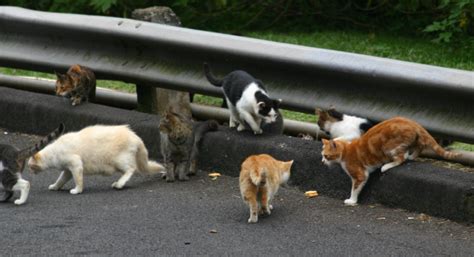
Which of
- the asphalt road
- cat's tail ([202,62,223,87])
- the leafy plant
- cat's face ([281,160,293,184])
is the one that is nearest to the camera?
the asphalt road

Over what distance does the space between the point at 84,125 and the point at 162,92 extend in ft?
2.52

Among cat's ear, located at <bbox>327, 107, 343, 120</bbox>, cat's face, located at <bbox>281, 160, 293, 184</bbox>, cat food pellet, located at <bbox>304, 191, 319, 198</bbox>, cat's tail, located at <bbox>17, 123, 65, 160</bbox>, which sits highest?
cat's ear, located at <bbox>327, 107, 343, 120</bbox>

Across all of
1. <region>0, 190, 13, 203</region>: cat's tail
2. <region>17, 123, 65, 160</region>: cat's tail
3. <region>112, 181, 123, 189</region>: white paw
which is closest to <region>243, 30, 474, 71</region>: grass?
<region>112, 181, 123, 189</region>: white paw

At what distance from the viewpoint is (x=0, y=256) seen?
6477 millimetres

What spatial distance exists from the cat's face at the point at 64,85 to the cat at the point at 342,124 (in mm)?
2298

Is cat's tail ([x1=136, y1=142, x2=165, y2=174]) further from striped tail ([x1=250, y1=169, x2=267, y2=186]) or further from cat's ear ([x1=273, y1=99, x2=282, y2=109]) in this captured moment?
striped tail ([x1=250, y1=169, x2=267, y2=186])

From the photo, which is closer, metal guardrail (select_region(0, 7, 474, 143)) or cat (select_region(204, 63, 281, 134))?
metal guardrail (select_region(0, 7, 474, 143))

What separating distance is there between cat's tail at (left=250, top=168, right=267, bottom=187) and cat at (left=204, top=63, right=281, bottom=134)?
4.35 feet

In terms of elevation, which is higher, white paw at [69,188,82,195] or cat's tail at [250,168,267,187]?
cat's tail at [250,168,267,187]

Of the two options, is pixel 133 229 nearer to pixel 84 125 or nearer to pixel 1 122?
pixel 84 125

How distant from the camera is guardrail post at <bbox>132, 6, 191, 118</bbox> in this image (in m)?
9.91

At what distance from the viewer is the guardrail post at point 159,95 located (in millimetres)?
9906

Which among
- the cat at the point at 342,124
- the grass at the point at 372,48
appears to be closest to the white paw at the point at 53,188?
the cat at the point at 342,124

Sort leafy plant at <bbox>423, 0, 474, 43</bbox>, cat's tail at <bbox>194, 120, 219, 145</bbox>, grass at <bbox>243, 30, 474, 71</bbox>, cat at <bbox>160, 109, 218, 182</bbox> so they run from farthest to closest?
grass at <bbox>243, 30, 474, 71</bbox>, leafy plant at <bbox>423, 0, 474, 43</bbox>, cat's tail at <bbox>194, 120, 219, 145</bbox>, cat at <bbox>160, 109, 218, 182</bbox>
